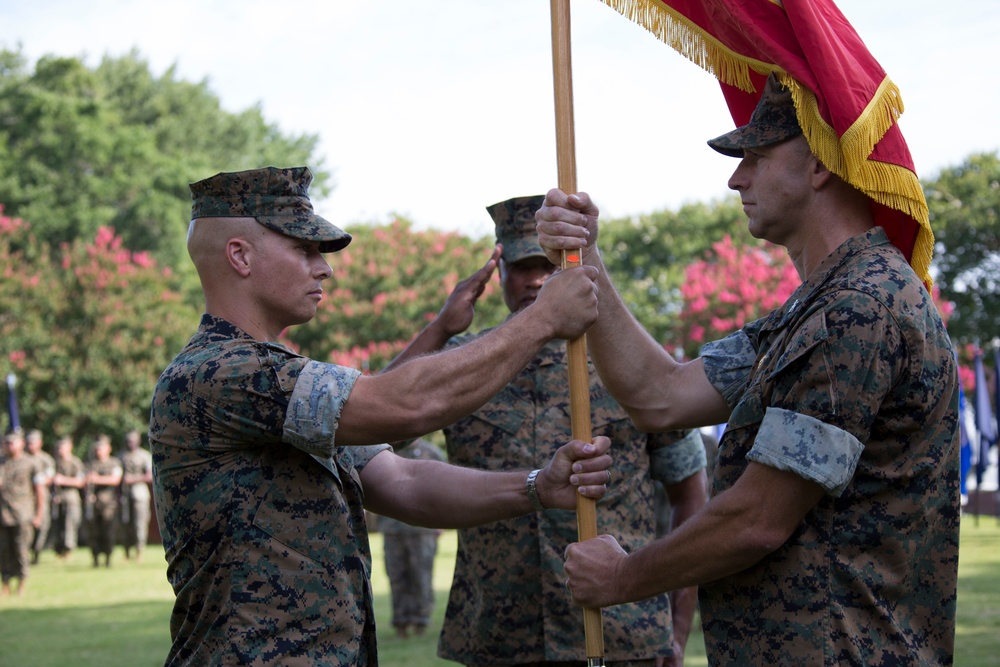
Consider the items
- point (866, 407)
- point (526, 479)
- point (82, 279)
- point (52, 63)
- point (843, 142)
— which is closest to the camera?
point (866, 407)

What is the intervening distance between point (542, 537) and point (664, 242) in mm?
34045

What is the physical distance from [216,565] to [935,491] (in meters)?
1.90

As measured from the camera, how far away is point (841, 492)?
271 centimetres

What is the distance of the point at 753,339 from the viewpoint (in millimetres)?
3576

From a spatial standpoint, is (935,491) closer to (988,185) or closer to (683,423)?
(683,423)

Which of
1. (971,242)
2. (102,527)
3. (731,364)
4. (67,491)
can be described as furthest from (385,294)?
(731,364)

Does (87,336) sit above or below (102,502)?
above

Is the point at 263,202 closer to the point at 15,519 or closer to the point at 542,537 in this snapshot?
the point at 542,537

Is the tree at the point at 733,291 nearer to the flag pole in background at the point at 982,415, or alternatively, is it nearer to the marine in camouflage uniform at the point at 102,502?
the flag pole in background at the point at 982,415

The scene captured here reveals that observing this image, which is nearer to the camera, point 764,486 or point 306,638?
point 764,486

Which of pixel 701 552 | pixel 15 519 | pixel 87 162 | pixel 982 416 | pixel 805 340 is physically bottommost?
pixel 701 552

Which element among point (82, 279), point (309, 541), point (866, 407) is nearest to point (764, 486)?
point (866, 407)

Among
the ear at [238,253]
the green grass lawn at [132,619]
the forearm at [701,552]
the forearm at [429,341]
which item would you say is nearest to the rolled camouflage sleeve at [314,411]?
the ear at [238,253]

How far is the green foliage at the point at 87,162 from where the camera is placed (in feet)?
122
